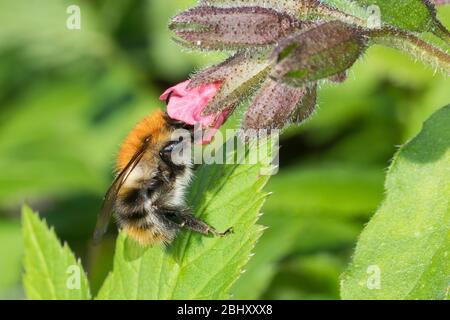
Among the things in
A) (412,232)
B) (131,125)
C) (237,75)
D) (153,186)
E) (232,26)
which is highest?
(131,125)

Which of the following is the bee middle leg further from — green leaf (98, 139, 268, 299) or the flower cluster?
the flower cluster

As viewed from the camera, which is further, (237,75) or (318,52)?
(237,75)

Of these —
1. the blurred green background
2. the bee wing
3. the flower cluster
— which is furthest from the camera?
the blurred green background

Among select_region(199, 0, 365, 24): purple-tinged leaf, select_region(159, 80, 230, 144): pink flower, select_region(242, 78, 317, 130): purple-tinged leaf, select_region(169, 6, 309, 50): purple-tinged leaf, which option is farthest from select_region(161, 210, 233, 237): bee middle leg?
select_region(199, 0, 365, 24): purple-tinged leaf

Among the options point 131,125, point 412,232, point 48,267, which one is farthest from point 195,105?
point 131,125

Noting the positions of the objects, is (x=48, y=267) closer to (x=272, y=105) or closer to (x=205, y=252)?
(x=205, y=252)

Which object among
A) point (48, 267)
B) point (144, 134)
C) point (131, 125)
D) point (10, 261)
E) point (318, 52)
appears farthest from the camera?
point (131, 125)

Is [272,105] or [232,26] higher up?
[232,26]
